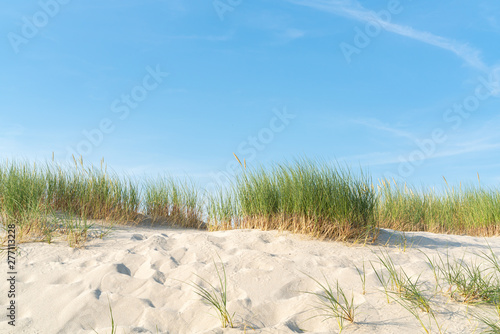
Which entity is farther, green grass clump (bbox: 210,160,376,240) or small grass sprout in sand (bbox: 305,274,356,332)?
green grass clump (bbox: 210,160,376,240)

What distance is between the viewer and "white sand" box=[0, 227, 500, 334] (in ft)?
6.93

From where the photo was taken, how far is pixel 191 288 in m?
2.47

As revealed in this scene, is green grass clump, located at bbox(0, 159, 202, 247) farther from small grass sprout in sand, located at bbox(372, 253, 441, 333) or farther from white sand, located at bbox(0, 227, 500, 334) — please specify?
small grass sprout in sand, located at bbox(372, 253, 441, 333)

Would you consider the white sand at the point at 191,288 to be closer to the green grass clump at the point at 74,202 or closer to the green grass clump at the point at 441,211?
the green grass clump at the point at 74,202

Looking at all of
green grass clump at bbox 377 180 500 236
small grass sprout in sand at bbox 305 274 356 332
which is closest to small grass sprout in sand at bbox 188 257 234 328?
small grass sprout in sand at bbox 305 274 356 332

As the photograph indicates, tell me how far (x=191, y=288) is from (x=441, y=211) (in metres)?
5.80

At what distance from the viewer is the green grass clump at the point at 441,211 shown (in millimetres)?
6215

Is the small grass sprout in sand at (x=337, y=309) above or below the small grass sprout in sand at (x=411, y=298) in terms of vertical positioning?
below

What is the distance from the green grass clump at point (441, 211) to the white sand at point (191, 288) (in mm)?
2779

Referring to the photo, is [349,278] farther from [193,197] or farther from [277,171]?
[193,197]

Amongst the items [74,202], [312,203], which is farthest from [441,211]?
[74,202]

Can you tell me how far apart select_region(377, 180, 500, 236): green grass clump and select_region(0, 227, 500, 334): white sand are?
278 centimetres

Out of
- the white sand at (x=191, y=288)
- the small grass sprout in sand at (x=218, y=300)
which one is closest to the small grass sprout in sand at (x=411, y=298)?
the white sand at (x=191, y=288)

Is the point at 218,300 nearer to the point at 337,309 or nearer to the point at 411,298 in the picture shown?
the point at 337,309
